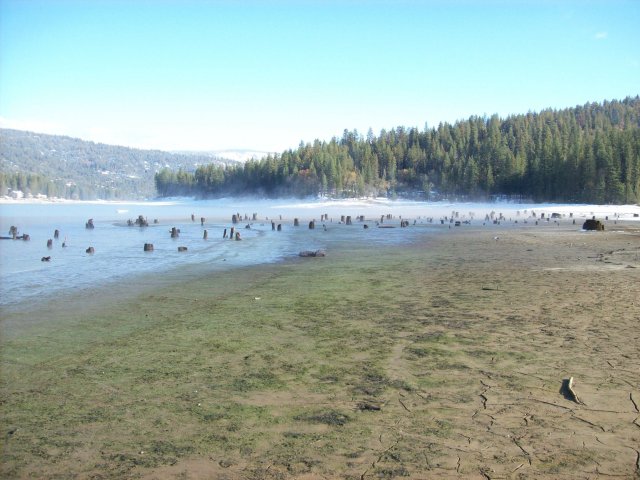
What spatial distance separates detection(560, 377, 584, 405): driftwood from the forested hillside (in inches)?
4186

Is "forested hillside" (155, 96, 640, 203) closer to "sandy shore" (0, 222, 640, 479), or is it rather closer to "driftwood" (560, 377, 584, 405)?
"sandy shore" (0, 222, 640, 479)

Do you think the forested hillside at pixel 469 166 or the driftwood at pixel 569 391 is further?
the forested hillside at pixel 469 166

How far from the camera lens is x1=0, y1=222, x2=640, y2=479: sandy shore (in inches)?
219

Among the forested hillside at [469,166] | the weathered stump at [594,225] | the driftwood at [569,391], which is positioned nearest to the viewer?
the driftwood at [569,391]

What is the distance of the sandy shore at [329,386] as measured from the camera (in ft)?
18.2

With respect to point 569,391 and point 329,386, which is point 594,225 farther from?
point 329,386

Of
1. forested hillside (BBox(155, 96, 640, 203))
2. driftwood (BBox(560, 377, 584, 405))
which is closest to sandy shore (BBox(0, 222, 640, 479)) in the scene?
driftwood (BBox(560, 377, 584, 405))

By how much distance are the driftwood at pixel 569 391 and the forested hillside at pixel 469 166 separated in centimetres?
10634

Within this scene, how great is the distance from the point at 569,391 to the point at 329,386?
341 cm

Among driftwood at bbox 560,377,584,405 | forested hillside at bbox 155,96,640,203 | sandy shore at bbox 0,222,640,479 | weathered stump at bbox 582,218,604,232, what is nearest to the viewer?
sandy shore at bbox 0,222,640,479

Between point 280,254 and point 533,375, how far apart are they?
2075 cm

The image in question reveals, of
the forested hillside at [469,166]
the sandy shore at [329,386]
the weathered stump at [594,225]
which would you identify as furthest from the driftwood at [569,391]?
the forested hillside at [469,166]

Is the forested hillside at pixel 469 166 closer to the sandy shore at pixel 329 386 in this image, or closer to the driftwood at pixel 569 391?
the sandy shore at pixel 329 386

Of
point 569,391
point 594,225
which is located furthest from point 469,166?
point 569,391
